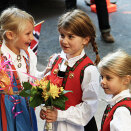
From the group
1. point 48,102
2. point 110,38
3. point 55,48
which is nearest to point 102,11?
point 110,38

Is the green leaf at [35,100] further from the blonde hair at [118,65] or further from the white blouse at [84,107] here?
the blonde hair at [118,65]

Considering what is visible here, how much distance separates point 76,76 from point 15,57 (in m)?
0.50

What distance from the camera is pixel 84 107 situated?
1.92 metres

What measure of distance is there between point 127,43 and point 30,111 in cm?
316

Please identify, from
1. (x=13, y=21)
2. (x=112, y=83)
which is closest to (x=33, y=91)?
(x=112, y=83)

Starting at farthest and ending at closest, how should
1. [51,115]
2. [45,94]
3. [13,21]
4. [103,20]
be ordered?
1. [103,20]
2. [13,21]
3. [51,115]
4. [45,94]

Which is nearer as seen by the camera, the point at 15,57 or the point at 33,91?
the point at 33,91

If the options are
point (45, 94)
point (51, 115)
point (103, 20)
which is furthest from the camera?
point (103, 20)

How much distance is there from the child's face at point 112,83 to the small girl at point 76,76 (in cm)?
16

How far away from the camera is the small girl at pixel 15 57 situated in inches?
79.4

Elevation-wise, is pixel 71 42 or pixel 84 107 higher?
pixel 71 42

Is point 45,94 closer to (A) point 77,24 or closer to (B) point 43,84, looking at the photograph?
(B) point 43,84

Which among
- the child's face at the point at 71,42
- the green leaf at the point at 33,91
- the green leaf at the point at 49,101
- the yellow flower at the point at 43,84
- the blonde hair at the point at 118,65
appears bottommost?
the green leaf at the point at 49,101

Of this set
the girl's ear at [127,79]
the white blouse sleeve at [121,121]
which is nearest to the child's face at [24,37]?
the girl's ear at [127,79]
